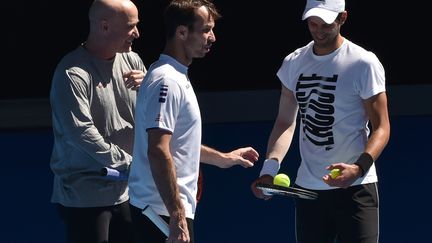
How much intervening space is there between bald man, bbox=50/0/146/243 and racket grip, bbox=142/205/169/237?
550 millimetres

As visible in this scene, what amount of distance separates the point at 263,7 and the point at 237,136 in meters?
0.85

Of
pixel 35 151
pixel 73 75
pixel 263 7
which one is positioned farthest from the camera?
pixel 263 7

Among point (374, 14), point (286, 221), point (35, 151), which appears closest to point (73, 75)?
point (35, 151)

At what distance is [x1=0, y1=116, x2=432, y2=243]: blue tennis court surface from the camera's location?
22.5 feet

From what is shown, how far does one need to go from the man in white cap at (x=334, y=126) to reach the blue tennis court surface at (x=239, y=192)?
1402 mm

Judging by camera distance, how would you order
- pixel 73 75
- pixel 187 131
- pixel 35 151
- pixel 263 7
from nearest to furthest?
pixel 187 131
pixel 73 75
pixel 35 151
pixel 263 7

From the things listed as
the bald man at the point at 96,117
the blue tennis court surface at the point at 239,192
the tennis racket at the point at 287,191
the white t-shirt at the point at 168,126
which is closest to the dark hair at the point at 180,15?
the white t-shirt at the point at 168,126

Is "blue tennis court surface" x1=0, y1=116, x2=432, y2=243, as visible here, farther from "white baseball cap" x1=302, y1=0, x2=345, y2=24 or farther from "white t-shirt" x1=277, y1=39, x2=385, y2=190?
"white baseball cap" x1=302, y1=0, x2=345, y2=24

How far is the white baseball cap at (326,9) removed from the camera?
5.34 metres

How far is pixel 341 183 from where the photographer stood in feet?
17.0

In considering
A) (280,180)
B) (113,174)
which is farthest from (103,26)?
(280,180)

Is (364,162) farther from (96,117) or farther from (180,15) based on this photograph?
(96,117)

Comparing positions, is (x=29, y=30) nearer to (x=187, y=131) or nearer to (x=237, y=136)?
(x=237, y=136)

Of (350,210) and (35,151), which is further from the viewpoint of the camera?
(35,151)
